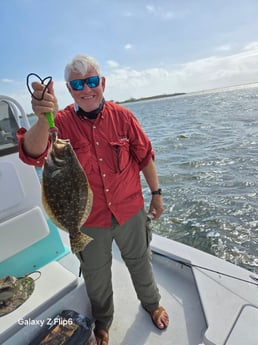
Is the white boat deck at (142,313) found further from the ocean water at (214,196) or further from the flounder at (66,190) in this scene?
the ocean water at (214,196)

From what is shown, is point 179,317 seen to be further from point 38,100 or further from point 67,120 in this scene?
point 38,100

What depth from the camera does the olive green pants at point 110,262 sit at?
202cm

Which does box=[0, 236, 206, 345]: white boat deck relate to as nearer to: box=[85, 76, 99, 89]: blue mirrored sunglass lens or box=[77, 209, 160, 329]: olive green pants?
box=[77, 209, 160, 329]: olive green pants

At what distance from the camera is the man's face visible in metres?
1.71

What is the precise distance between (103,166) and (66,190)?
0.49m

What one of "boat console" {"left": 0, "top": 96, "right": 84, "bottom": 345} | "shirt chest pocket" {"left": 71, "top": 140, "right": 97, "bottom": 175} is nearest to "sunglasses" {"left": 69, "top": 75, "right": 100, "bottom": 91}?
"shirt chest pocket" {"left": 71, "top": 140, "right": 97, "bottom": 175}

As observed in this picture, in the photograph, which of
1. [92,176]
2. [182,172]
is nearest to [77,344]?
[92,176]

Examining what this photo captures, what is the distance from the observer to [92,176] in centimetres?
190

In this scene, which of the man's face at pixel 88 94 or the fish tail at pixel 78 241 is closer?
the fish tail at pixel 78 241

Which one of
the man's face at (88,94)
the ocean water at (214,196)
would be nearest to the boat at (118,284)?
the man's face at (88,94)

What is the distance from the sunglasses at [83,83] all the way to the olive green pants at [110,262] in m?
0.96

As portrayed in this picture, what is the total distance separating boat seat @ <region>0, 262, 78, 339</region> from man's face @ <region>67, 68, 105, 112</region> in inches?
57.6

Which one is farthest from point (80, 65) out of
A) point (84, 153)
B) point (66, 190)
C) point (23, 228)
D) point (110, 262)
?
point (23, 228)

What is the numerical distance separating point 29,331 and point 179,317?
1280mm
